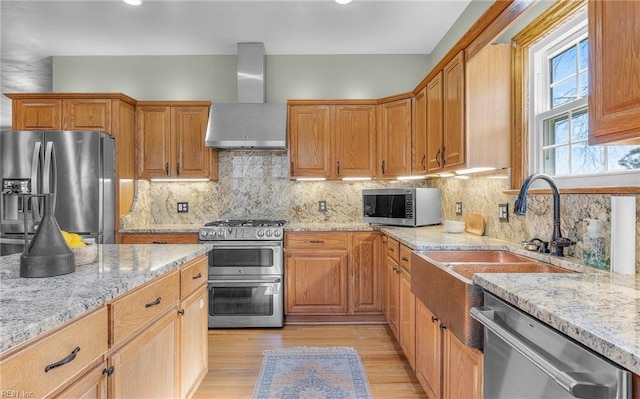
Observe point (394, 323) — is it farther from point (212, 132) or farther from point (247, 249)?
point (212, 132)

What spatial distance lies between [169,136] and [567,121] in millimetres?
3439

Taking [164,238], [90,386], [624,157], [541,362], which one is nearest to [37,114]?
[164,238]

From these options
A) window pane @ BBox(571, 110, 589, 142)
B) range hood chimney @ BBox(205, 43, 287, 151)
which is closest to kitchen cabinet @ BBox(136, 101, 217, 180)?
range hood chimney @ BBox(205, 43, 287, 151)

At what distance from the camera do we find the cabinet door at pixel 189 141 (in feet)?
12.0

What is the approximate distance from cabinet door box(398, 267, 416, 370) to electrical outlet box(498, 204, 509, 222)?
768mm

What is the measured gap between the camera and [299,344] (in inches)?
114

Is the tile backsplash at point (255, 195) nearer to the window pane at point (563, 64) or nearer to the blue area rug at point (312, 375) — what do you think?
the blue area rug at point (312, 375)

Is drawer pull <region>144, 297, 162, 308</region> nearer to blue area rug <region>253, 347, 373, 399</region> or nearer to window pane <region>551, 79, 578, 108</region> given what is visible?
blue area rug <region>253, 347, 373, 399</region>

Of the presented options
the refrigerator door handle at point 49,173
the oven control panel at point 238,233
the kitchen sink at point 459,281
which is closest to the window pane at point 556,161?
the kitchen sink at point 459,281

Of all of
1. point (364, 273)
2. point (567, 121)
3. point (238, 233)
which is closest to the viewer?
point (567, 121)

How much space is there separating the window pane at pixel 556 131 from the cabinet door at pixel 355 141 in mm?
1724

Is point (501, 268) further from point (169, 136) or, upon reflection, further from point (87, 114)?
point (87, 114)

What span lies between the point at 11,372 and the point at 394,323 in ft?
8.40

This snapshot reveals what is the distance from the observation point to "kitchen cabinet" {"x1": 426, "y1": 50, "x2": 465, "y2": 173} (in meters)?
2.41
